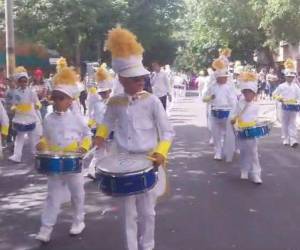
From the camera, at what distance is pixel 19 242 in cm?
630

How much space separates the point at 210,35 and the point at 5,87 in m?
30.0

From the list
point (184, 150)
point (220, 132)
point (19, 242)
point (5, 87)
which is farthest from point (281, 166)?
point (5, 87)

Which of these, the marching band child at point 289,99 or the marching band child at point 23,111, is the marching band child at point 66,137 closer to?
the marching band child at point 23,111

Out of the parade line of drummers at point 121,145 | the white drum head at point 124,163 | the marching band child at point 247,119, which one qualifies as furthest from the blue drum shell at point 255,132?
the white drum head at point 124,163

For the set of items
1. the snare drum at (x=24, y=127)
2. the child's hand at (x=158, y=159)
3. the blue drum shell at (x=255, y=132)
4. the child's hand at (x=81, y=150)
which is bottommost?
the snare drum at (x=24, y=127)

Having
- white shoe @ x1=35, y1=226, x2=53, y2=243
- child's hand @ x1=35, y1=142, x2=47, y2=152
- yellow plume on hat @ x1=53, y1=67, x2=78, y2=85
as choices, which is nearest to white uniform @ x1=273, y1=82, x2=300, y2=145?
yellow plume on hat @ x1=53, y1=67, x2=78, y2=85

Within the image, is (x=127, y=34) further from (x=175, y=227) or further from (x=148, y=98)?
(x=175, y=227)

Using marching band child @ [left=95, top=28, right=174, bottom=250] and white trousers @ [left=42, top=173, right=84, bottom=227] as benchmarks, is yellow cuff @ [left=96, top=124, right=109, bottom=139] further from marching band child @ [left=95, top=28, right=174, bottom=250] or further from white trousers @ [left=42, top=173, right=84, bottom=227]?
white trousers @ [left=42, top=173, right=84, bottom=227]

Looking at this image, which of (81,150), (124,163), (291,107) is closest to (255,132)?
(81,150)

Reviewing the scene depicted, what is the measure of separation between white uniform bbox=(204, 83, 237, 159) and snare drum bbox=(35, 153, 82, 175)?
5931 mm

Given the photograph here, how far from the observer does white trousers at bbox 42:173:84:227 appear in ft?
20.7

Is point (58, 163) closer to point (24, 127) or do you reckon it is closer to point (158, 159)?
point (158, 159)

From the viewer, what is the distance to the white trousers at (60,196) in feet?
20.7

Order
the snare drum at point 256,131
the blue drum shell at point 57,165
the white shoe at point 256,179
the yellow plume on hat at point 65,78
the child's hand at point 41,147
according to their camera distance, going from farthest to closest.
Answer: the white shoe at point 256,179 → the snare drum at point 256,131 → the yellow plume on hat at point 65,78 → the child's hand at point 41,147 → the blue drum shell at point 57,165
